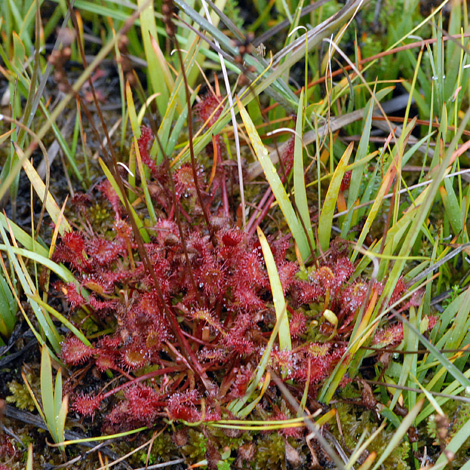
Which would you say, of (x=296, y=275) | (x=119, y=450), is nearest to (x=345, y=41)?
(x=296, y=275)

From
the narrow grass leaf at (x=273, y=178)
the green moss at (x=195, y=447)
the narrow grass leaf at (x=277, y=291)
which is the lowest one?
the green moss at (x=195, y=447)

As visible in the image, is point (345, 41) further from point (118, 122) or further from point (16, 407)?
point (16, 407)

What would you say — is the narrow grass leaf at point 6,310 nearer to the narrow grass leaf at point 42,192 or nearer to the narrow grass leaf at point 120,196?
the narrow grass leaf at point 42,192

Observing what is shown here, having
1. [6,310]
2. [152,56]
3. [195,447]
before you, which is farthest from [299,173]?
[6,310]

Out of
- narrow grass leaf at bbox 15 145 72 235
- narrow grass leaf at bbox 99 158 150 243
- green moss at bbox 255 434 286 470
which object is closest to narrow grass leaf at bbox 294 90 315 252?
narrow grass leaf at bbox 99 158 150 243

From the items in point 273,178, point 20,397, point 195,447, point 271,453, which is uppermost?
point 273,178

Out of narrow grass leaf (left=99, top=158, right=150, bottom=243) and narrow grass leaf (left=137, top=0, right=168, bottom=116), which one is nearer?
narrow grass leaf (left=99, top=158, right=150, bottom=243)

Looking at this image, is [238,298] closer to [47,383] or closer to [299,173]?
[299,173]

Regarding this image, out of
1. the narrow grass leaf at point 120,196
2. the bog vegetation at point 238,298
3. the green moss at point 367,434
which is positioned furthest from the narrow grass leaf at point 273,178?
the green moss at point 367,434

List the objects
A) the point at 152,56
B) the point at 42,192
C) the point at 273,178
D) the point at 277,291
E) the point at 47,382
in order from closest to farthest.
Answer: the point at 47,382, the point at 277,291, the point at 273,178, the point at 42,192, the point at 152,56

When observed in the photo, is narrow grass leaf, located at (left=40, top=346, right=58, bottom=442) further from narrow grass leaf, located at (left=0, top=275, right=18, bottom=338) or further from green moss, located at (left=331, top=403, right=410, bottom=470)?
green moss, located at (left=331, top=403, right=410, bottom=470)

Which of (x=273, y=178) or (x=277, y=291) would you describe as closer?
(x=277, y=291)
